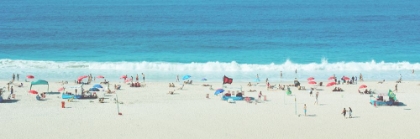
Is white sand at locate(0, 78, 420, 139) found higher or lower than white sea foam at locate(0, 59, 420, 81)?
lower

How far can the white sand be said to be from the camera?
1099 inches

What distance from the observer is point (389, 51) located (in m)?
61.0

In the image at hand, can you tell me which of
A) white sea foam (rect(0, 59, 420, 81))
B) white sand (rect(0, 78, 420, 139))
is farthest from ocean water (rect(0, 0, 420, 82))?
white sand (rect(0, 78, 420, 139))

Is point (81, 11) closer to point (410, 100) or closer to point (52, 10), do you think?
point (52, 10)

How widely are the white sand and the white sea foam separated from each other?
10231 millimetres

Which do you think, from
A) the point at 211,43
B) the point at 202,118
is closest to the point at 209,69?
the point at 211,43

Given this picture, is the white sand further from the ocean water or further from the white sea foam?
the ocean water

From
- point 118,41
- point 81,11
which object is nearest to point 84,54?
point 118,41

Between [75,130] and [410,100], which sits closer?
[75,130]

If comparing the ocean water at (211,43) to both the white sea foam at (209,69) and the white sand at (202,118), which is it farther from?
the white sand at (202,118)

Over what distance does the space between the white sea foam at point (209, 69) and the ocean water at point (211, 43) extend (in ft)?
0.31

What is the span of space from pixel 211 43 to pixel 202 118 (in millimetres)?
34886

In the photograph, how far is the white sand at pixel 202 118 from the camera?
1099 inches

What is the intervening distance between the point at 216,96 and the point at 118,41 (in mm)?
31629
